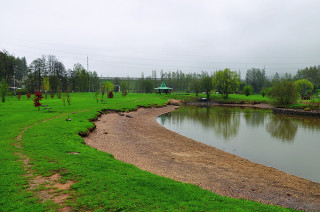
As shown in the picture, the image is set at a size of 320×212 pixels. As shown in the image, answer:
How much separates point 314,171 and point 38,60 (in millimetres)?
93586

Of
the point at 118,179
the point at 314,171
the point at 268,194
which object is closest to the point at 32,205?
the point at 118,179

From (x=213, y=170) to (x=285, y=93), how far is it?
160ft

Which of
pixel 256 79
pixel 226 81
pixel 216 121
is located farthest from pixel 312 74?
pixel 216 121

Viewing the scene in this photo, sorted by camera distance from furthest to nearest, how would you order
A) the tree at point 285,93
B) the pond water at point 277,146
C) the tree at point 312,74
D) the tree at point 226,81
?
the tree at point 312,74, the tree at point 226,81, the tree at point 285,93, the pond water at point 277,146

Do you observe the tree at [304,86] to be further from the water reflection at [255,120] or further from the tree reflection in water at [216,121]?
the tree reflection in water at [216,121]

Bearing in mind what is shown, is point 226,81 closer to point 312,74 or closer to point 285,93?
point 285,93

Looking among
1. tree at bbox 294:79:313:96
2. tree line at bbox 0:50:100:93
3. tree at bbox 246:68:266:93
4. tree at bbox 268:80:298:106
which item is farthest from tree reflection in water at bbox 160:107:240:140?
tree at bbox 246:68:266:93

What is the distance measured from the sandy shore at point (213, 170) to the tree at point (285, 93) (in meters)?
42.7

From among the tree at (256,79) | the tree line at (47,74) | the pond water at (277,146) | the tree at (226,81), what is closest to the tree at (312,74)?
the tree at (256,79)

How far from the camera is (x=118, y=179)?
7.91 m

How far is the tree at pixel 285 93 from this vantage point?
49812mm

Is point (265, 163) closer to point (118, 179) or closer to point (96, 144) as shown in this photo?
point (118, 179)

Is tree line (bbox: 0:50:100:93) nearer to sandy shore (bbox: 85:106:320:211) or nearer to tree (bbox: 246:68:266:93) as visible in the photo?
sandy shore (bbox: 85:106:320:211)

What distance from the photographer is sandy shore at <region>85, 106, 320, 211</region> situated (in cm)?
902
